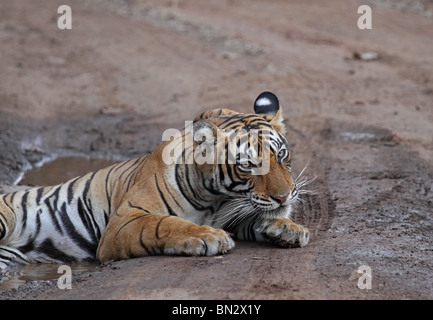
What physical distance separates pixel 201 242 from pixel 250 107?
15.9 ft

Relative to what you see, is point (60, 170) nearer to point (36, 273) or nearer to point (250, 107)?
point (250, 107)

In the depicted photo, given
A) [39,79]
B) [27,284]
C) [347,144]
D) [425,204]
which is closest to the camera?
[27,284]

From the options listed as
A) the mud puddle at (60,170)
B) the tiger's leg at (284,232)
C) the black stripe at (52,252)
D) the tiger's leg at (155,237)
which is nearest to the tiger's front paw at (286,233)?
the tiger's leg at (284,232)

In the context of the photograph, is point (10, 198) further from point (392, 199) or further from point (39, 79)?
point (39, 79)

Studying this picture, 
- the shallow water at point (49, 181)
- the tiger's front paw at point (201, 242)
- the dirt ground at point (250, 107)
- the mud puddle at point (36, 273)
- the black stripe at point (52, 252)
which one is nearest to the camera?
the dirt ground at point (250, 107)

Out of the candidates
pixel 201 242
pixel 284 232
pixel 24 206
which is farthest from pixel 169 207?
pixel 24 206

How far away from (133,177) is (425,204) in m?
2.53

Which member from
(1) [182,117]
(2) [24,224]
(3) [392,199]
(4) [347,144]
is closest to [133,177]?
(2) [24,224]

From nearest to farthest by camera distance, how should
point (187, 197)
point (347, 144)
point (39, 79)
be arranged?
point (187, 197)
point (347, 144)
point (39, 79)

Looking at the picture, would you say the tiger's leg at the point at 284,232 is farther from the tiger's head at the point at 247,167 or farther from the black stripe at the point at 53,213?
the black stripe at the point at 53,213

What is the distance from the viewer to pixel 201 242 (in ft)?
14.8

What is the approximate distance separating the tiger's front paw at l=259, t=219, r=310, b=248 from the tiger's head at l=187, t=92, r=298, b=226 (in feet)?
0.21

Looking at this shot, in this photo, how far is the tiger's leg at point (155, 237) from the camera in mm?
4535

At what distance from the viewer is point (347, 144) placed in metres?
7.92
